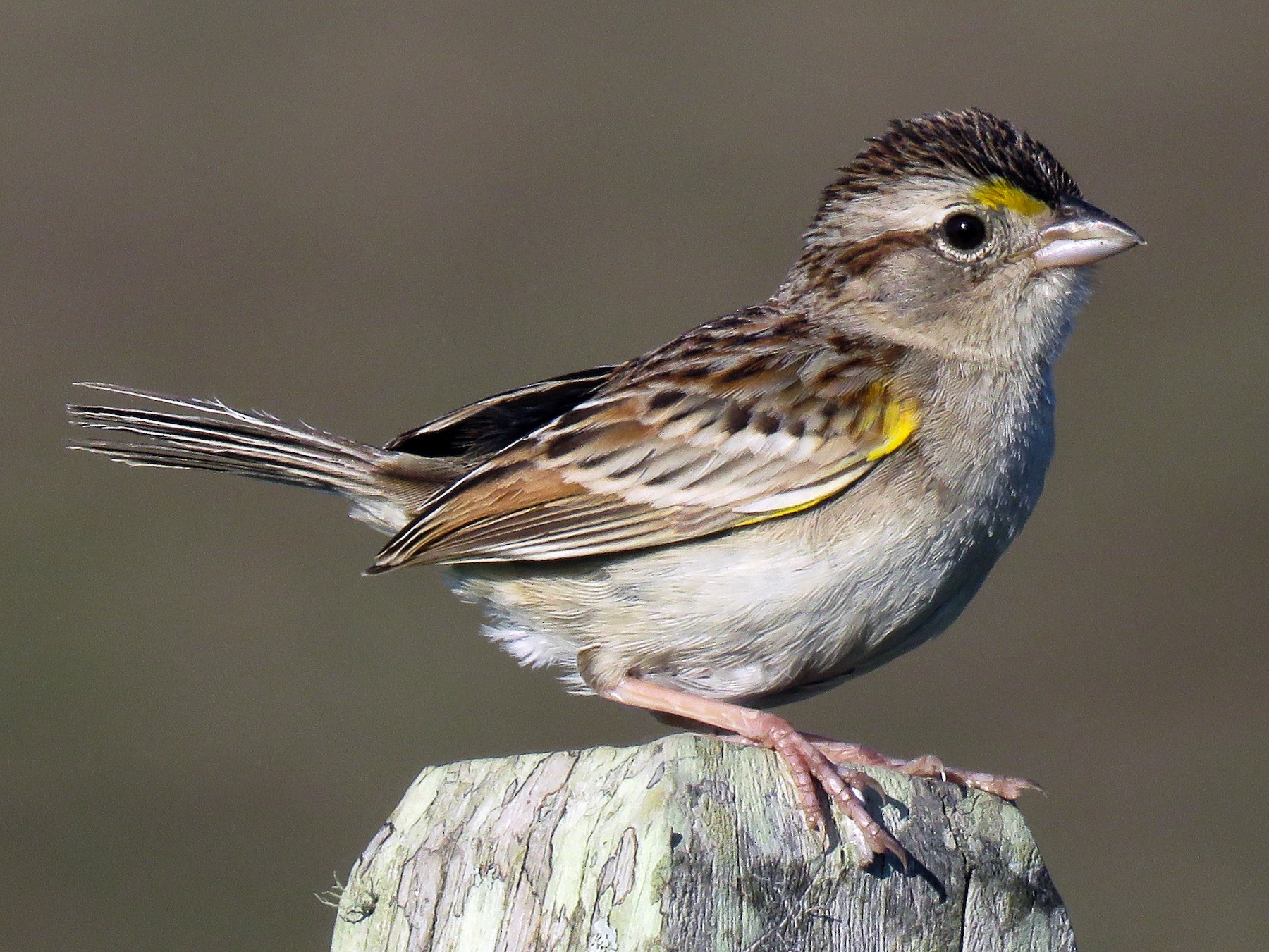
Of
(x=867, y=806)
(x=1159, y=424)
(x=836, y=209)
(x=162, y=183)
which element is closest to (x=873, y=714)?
(x=1159, y=424)

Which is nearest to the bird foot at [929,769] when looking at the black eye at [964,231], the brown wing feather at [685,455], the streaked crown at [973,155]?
the brown wing feather at [685,455]

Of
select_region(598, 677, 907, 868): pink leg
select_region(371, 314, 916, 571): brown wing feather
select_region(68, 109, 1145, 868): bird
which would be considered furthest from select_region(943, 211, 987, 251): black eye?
select_region(598, 677, 907, 868): pink leg

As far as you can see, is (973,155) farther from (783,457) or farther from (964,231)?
(783,457)

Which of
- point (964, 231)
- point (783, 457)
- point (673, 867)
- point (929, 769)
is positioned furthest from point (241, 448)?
point (673, 867)

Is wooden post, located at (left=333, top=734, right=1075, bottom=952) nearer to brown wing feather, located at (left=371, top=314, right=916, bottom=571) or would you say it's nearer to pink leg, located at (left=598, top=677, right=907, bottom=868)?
pink leg, located at (left=598, top=677, right=907, bottom=868)

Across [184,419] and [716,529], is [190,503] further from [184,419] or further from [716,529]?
[716,529]

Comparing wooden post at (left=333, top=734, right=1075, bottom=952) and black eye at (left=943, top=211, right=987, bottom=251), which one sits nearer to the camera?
wooden post at (left=333, top=734, right=1075, bottom=952)

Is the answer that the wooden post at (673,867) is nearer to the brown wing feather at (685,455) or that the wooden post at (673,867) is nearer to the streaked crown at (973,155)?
the brown wing feather at (685,455)
